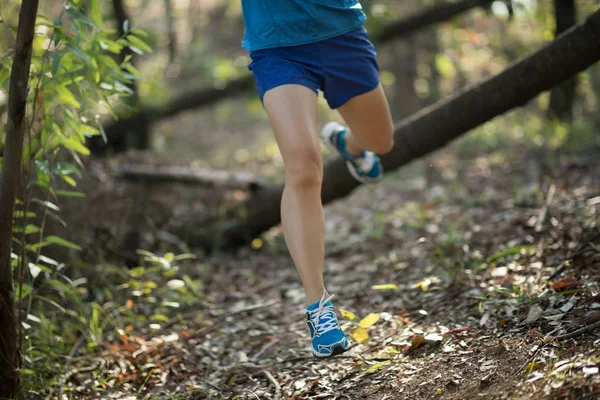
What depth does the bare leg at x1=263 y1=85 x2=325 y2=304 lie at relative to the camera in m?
2.41

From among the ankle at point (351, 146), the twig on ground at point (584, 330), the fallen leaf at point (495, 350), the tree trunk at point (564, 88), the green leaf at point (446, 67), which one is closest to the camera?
the twig on ground at point (584, 330)

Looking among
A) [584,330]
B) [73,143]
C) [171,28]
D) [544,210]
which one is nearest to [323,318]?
[584,330]

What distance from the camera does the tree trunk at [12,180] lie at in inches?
89.4

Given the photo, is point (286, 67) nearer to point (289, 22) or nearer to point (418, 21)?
point (289, 22)

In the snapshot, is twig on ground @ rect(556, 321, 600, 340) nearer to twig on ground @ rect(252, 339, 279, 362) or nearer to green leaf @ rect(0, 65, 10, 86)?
twig on ground @ rect(252, 339, 279, 362)

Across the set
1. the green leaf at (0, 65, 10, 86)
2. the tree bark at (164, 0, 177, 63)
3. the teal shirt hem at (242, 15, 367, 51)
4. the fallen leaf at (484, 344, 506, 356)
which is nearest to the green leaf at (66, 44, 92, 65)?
the green leaf at (0, 65, 10, 86)

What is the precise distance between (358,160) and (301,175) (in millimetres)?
1327

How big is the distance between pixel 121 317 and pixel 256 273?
3.68ft

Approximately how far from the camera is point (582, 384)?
178 cm

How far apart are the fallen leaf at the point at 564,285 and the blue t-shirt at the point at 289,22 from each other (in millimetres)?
1451

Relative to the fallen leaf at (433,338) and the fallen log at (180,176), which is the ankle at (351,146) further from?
the fallen log at (180,176)

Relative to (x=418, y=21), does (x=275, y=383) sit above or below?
below

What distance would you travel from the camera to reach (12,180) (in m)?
2.39

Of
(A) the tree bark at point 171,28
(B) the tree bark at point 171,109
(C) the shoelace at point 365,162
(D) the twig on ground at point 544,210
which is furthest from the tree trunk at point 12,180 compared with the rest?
(A) the tree bark at point 171,28
